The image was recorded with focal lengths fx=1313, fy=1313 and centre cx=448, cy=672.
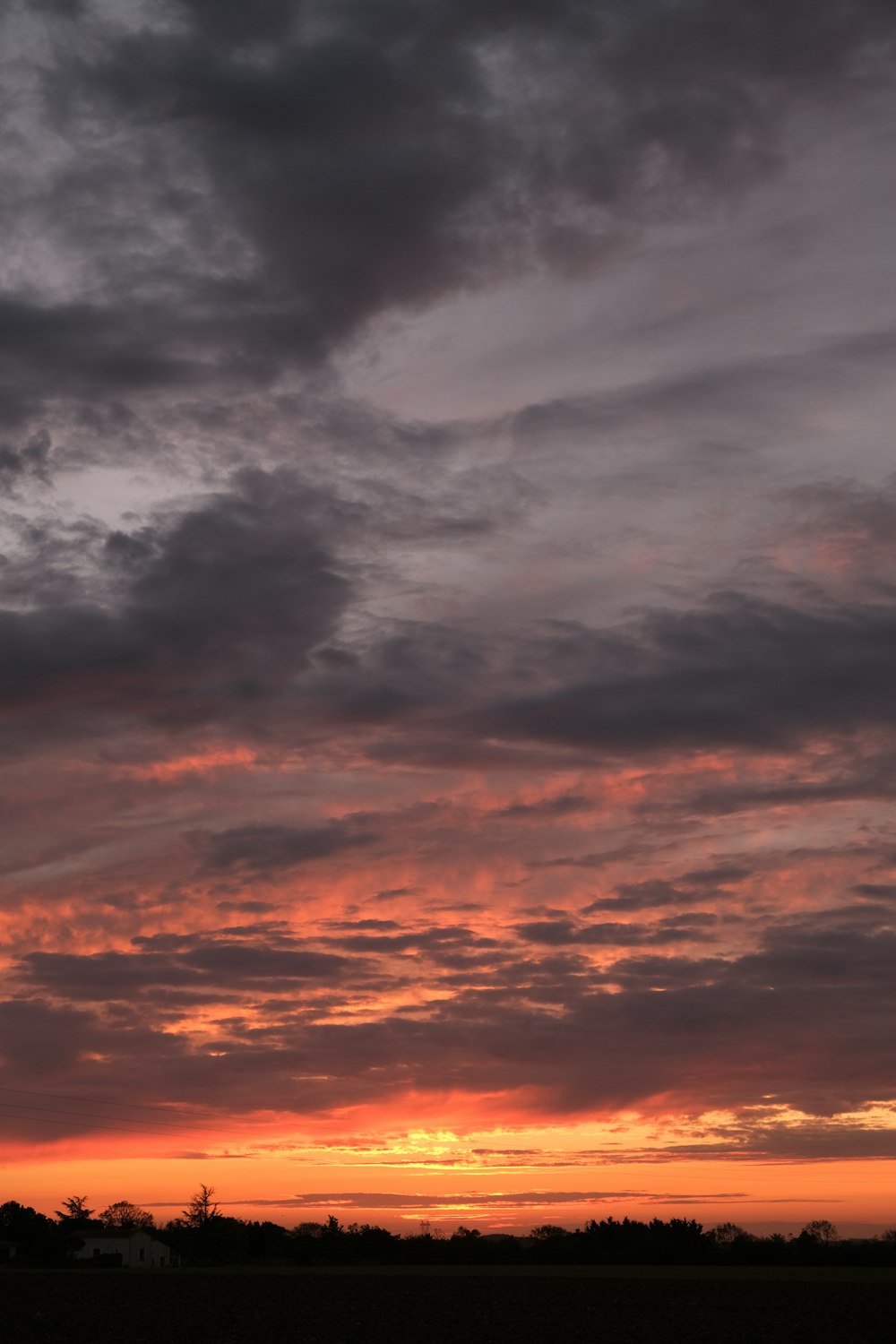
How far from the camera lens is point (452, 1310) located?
89.4 m

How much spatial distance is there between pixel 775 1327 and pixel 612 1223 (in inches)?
5064

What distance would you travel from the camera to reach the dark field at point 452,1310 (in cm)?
7006

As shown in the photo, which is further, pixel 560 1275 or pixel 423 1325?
pixel 560 1275

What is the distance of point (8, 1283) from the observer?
407ft

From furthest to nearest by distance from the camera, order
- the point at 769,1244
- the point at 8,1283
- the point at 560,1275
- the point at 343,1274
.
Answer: the point at 769,1244 < the point at 343,1274 < the point at 560,1275 < the point at 8,1283

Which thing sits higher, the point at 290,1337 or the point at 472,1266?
the point at 290,1337

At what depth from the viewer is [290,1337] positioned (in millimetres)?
68938

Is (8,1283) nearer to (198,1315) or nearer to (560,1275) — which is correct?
(198,1315)

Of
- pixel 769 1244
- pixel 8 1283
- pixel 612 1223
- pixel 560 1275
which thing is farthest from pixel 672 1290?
pixel 612 1223

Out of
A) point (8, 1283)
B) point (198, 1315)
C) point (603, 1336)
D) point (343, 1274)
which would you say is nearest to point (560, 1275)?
point (343, 1274)

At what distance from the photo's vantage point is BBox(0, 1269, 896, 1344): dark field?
70062 mm

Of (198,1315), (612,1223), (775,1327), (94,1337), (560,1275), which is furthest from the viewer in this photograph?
(612,1223)

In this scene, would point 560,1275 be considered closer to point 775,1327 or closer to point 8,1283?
point 8,1283

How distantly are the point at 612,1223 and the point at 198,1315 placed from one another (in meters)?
122
